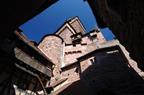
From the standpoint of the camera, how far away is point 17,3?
6.04 meters

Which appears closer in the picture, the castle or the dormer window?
the castle

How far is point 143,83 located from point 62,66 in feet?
37.6

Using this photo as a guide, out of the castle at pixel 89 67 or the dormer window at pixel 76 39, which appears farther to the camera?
the dormer window at pixel 76 39

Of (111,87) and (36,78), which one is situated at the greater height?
(36,78)

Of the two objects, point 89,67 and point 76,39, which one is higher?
point 76,39

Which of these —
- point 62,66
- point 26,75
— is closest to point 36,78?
point 26,75

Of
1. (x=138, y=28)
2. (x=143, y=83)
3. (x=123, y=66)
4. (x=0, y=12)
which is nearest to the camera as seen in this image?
(x=138, y=28)

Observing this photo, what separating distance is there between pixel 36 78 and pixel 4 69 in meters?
3.73

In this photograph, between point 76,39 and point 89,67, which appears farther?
point 76,39

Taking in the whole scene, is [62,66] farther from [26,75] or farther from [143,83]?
[143,83]

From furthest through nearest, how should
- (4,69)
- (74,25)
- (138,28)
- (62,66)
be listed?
(74,25)
(62,66)
(4,69)
(138,28)

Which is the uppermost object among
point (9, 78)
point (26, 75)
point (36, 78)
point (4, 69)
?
point (4, 69)

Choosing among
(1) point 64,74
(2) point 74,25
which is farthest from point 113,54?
(2) point 74,25

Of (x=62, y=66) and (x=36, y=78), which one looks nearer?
(x=36, y=78)
